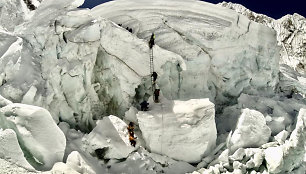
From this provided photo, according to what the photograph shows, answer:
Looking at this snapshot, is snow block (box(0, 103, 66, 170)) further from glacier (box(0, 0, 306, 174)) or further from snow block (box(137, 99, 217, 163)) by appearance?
snow block (box(137, 99, 217, 163))

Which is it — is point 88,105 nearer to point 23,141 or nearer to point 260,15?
point 23,141

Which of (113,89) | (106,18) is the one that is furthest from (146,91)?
(106,18)

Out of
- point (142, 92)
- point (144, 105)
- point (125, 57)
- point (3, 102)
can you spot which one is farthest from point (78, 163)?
point (125, 57)

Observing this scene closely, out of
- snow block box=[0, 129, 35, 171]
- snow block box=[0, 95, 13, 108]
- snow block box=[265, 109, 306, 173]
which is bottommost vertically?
snow block box=[265, 109, 306, 173]

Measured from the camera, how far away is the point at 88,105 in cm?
1167

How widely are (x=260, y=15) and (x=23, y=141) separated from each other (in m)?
25.5

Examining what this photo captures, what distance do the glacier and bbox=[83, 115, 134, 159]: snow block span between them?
0.03 meters

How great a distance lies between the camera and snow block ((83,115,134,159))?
34.7 ft

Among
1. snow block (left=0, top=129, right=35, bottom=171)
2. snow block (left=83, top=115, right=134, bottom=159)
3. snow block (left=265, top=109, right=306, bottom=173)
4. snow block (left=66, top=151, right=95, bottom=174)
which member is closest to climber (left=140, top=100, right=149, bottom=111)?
snow block (left=83, top=115, right=134, bottom=159)

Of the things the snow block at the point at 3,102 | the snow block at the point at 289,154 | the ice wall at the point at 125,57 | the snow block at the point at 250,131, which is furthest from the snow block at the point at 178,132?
the snow block at the point at 3,102

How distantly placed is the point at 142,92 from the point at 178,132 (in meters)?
2.25

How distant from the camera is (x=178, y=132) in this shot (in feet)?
35.8

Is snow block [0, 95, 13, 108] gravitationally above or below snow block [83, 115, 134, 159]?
above

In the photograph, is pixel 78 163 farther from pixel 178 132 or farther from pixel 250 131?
pixel 250 131
